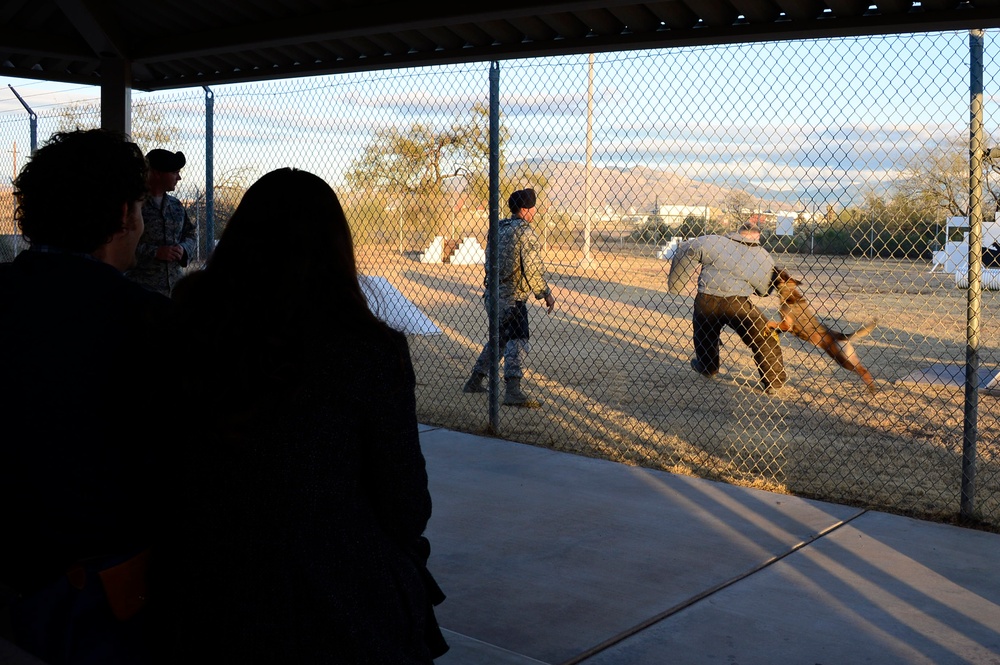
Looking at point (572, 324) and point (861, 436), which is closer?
point (861, 436)

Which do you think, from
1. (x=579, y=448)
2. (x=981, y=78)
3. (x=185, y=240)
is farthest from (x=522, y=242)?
(x=981, y=78)

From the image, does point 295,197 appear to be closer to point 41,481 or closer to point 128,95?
point 41,481

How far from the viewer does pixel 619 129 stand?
24.0 feet

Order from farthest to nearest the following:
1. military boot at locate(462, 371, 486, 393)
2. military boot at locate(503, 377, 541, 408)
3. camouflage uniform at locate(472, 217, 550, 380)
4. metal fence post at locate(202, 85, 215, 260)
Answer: military boot at locate(462, 371, 486, 393), camouflage uniform at locate(472, 217, 550, 380), military boot at locate(503, 377, 541, 408), metal fence post at locate(202, 85, 215, 260)

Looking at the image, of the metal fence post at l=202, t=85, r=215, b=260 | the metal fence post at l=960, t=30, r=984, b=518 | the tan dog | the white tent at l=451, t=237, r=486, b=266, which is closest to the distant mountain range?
the tan dog

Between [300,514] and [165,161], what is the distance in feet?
16.6

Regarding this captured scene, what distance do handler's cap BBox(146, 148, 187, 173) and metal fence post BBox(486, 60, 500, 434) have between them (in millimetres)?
2135

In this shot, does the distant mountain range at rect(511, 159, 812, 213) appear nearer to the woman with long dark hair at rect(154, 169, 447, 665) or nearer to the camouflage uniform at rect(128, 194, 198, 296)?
the camouflage uniform at rect(128, 194, 198, 296)

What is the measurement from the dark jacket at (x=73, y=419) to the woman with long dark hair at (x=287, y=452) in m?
0.15

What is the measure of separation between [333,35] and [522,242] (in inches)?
129

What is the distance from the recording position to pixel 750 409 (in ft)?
29.3

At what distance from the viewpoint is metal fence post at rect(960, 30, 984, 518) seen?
5.13 meters

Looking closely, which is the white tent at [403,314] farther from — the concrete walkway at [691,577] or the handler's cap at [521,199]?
the concrete walkway at [691,577]

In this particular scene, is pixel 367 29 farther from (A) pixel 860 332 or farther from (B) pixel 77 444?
(A) pixel 860 332
